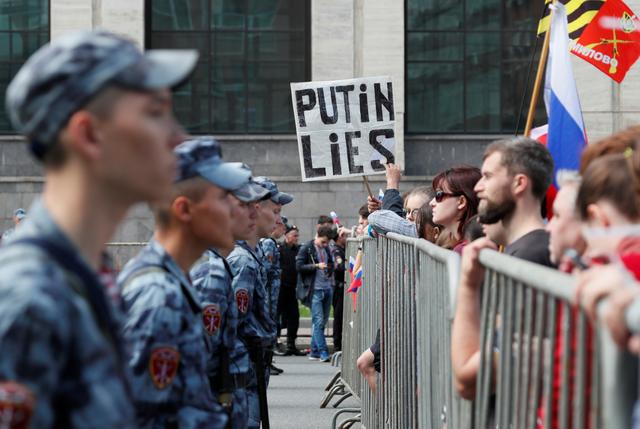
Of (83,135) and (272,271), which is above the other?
(83,135)

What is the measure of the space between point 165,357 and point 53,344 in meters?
1.71

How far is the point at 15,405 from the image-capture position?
2.22m

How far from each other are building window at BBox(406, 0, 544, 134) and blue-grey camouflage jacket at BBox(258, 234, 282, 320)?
12361 mm

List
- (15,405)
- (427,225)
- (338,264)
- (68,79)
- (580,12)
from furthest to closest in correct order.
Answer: (338,264) → (580,12) → (427,225) → (68,79) → (15,405)

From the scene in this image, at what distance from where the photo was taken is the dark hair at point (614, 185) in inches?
135

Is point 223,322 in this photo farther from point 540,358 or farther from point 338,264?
point 338,264

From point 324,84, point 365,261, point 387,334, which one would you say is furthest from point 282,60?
point 387,334

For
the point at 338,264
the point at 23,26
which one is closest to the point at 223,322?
the point at 338,264

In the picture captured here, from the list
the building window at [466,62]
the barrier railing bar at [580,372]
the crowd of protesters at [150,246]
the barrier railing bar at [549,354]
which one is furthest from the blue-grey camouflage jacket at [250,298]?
the building window at [466,62]

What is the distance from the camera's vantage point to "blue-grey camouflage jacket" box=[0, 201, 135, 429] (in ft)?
7.37

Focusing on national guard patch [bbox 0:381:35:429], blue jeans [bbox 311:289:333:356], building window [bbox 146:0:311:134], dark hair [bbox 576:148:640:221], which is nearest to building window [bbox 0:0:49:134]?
building window [bbox 146:0:311:134]

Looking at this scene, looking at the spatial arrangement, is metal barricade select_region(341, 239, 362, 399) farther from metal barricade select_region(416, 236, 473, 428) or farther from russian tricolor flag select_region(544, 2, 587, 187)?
metal barricade select_region(416, 236, 473, 428)

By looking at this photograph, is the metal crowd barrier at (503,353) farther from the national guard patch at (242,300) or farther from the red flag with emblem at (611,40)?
the red flag with emblem at (611,40)

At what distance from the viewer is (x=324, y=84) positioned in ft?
45.5
